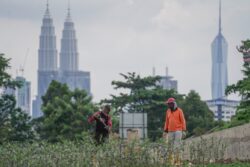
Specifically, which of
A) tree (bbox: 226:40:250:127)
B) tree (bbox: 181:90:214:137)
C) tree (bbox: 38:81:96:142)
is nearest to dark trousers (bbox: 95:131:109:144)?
tree (bbox: 226:40:250:127)

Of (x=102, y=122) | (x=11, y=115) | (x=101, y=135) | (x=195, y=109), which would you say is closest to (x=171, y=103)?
(x=102, y=122)

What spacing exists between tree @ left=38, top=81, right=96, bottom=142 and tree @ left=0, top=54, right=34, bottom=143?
2.93ft

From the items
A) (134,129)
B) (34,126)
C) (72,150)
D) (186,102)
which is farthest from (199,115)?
(72,150)

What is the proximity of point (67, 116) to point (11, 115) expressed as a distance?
511 centimetres

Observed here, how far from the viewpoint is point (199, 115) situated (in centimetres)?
7056

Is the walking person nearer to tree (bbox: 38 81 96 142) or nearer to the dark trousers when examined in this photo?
the dark trousers

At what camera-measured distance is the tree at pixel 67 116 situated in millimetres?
59438

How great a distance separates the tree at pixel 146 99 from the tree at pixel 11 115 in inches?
177

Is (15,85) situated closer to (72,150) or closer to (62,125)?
(62,125)

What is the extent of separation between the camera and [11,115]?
215ft

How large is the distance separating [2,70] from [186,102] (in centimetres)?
1283

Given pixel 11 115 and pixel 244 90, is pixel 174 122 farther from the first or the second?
pixel 11 115

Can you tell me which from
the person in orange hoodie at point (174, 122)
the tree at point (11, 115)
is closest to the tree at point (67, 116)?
the tree at point (11, 115)

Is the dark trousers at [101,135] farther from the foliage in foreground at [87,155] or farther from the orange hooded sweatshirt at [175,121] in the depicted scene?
the foliage in foreground at [87,155]
